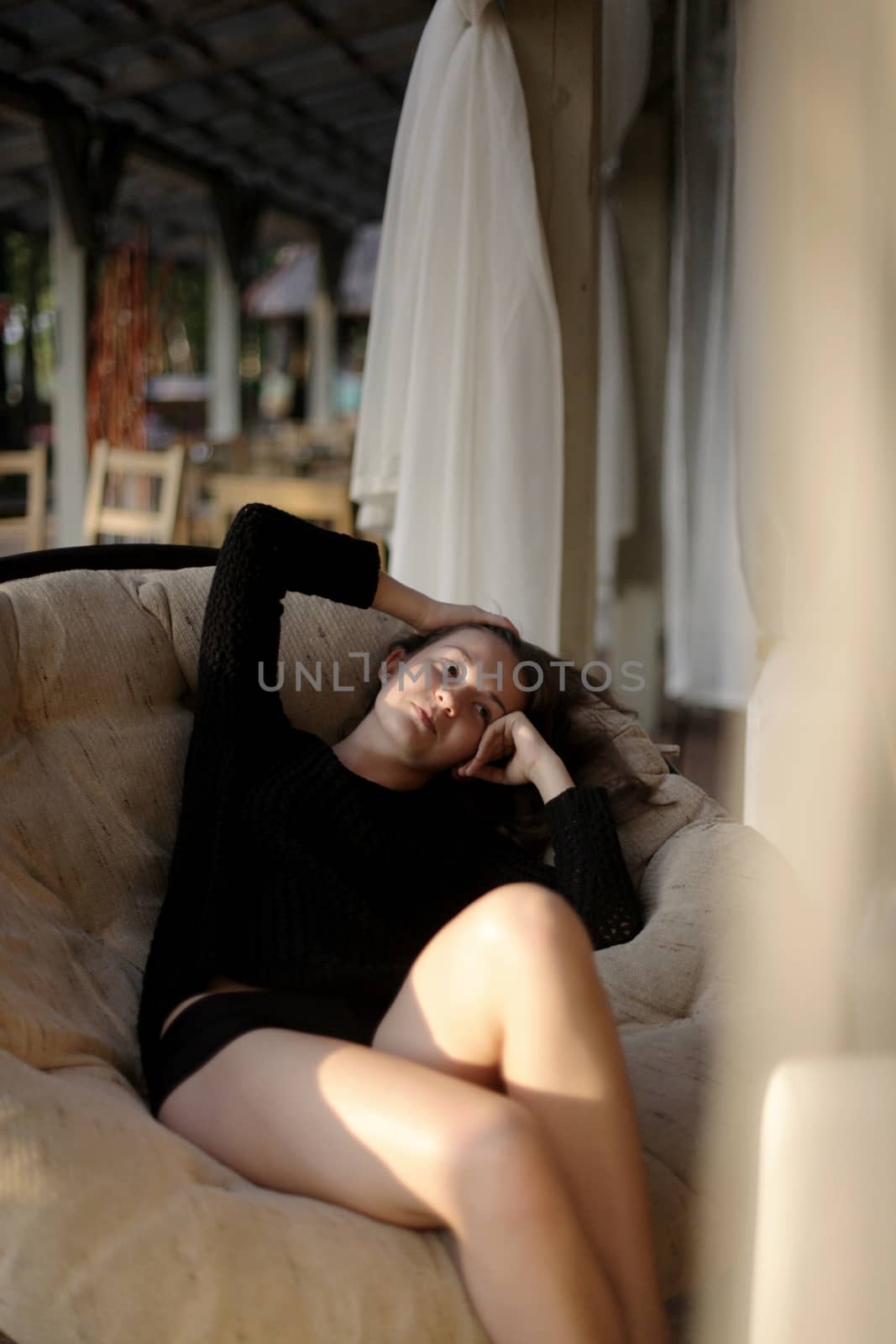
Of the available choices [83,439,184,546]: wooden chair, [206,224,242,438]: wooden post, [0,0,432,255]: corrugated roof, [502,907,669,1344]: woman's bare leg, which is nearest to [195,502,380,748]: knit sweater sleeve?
[502,907,669,1344]: woman's bare leg

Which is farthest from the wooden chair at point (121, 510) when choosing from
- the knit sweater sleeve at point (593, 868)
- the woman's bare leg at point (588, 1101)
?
the woman's bare leg at point (588, 1101)

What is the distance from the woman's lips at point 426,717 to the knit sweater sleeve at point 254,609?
20cm

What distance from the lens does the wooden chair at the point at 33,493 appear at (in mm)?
4457

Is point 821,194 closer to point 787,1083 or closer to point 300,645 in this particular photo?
point 787,1083

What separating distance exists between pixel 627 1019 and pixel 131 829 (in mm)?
733

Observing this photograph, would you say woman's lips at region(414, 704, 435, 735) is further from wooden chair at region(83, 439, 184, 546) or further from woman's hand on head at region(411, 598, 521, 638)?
wooden chair at region(83, 439, 184, 546)

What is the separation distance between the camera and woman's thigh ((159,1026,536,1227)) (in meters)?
1.01

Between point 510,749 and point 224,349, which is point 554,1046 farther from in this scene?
point 224,349

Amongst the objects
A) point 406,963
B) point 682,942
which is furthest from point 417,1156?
point 682,942

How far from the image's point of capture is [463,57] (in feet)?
8.29

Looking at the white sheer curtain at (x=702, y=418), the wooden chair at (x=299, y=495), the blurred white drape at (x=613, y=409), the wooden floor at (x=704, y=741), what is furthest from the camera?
the wooden chair at (x=299, y=495)

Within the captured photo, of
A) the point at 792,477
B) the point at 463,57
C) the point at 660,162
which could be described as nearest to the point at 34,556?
the point at 463,57

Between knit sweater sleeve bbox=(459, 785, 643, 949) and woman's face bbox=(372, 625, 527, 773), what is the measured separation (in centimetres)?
16

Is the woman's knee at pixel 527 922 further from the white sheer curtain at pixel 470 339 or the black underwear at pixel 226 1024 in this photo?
the white sheer curtain at pixel 470 339
